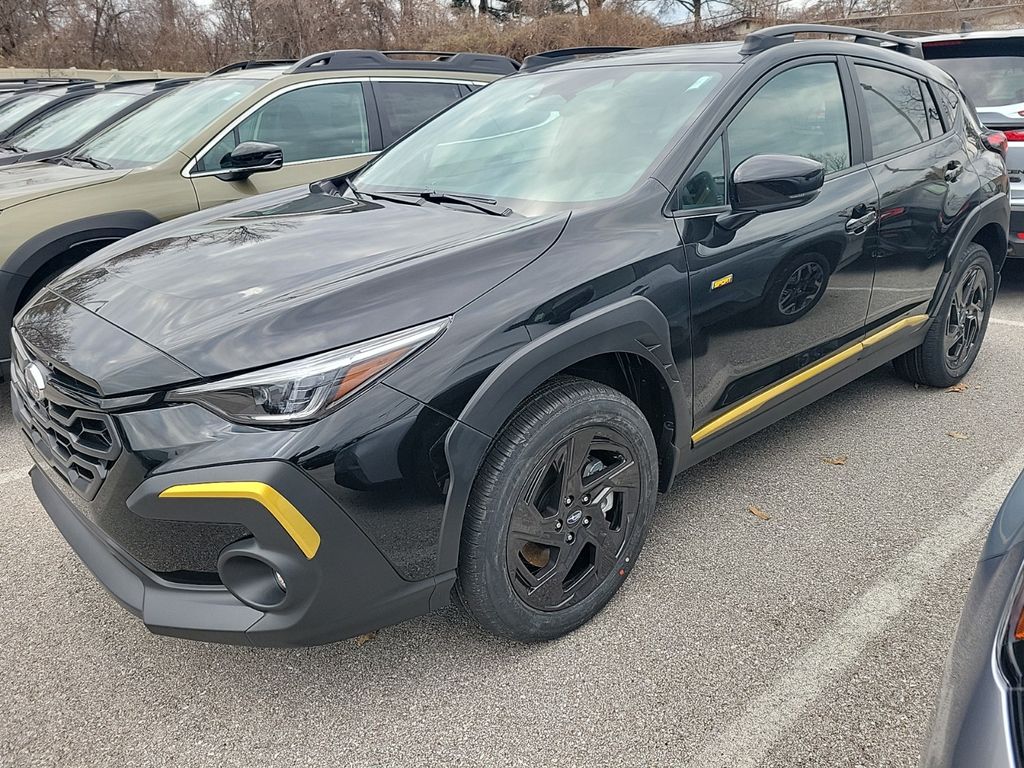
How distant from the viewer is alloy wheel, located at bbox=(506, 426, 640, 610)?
2.18 meters

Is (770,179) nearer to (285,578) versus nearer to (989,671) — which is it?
(989,671)

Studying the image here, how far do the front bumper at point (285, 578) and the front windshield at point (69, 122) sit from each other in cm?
585

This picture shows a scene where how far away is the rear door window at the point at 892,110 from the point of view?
341cm

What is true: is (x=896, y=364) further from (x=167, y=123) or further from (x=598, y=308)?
(x=167, y=123)

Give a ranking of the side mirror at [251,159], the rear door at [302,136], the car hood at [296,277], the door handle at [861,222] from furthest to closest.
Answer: the rear door at [302,136], the side mirror at [251,159], the door handle at [861,222], the car hood at [296,277]

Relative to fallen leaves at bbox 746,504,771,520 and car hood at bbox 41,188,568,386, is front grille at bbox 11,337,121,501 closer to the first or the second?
car hood at bbox 41,188,568,386

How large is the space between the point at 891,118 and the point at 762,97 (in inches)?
41.9

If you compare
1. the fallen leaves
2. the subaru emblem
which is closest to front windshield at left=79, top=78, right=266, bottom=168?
the subaru emblem

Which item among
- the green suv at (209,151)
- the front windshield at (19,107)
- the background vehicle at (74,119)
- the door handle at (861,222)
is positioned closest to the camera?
the door handle at (861,222)

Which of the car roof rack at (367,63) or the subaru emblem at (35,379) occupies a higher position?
the car roof rack at (367,63)

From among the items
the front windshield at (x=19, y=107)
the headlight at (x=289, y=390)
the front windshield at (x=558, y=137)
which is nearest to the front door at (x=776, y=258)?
the front windshield at (x=558, y=137)

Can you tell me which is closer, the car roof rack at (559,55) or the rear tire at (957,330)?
the car roof rack at (559,55)

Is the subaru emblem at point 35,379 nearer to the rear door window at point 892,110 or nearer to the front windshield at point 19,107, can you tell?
the rear door window at point 892,110

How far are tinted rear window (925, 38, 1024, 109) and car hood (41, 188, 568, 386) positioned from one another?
5257mm
